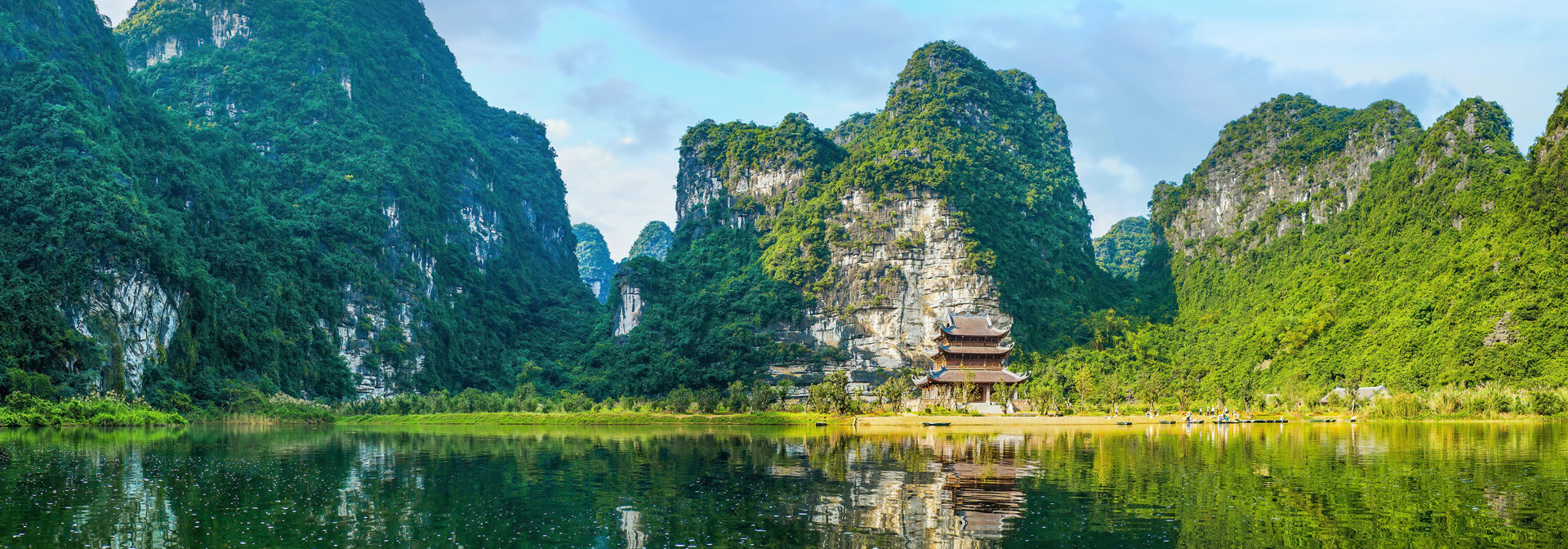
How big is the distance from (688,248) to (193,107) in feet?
216

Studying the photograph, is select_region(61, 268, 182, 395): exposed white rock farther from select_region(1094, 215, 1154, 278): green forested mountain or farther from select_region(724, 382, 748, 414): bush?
select_region(1094, 215, 1154, 278): green forested mountain

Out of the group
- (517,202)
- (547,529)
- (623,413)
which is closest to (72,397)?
(623,413)

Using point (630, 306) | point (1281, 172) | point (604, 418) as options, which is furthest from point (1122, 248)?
point (604, 418)

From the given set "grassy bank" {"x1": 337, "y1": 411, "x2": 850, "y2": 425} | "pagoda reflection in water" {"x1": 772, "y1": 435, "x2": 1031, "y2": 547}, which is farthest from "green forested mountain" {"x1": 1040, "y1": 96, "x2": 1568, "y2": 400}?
"pagoda reflection in water" {"x1": 772, "y1": 435, "x2": 1031, "y2": 547}

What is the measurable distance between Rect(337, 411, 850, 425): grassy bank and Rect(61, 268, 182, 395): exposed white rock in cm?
1552

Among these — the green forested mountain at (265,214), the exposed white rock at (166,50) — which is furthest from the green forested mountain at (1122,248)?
the exposed white rock at (166,50)

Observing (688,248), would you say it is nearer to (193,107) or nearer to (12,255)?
(193,107)

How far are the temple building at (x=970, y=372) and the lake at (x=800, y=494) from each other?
3446cm

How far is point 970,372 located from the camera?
84625 mm

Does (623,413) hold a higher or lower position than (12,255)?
lower

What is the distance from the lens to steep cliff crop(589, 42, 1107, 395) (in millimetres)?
104125

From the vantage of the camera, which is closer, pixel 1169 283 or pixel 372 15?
pixel 1169 283

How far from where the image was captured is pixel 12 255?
69.4 m

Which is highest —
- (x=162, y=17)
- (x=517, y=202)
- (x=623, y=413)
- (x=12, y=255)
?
(x=162, y=17)
